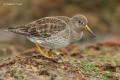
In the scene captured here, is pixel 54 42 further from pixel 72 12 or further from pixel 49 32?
pixel 72 12

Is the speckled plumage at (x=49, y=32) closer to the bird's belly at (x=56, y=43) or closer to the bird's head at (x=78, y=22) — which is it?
the bird's belly at (x=56, y=43)

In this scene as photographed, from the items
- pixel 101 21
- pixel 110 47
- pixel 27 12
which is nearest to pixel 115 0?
pixel 101 21

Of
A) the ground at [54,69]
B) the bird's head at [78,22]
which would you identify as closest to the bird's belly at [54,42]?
the ground at [54,69]

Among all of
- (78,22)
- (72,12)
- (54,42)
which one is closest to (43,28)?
(54,42)

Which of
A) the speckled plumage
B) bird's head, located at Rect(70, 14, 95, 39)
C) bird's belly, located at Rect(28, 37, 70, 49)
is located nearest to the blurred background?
bird's head, located at Rect(70, 14, 95, 39)

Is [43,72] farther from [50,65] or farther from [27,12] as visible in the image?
[27,12]

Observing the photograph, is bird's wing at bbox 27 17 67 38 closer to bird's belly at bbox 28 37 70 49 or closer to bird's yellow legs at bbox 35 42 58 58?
bird's belly at bbox 28 37 70 49
